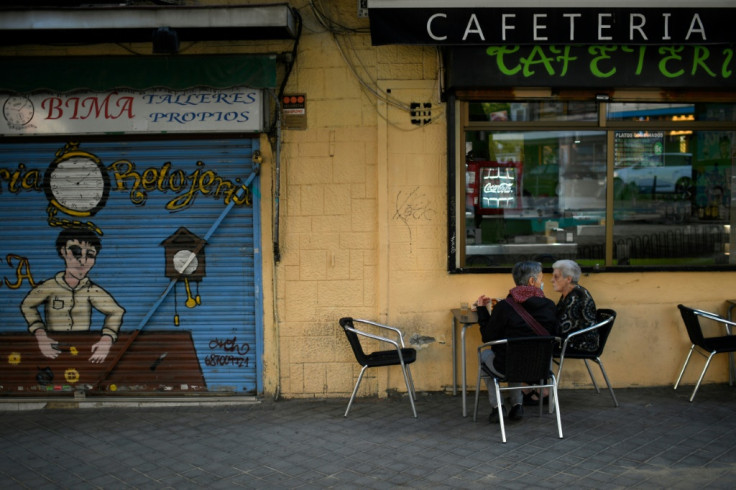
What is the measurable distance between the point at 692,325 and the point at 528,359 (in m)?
2.00

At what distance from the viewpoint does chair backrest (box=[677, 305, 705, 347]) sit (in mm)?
6824

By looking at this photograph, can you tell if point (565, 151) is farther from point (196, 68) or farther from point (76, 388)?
point (76, 388)

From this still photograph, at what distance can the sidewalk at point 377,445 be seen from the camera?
5203mm

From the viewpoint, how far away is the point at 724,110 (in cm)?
747

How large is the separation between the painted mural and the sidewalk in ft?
1.47

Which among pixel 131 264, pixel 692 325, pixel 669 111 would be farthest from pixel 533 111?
pixel 131 264

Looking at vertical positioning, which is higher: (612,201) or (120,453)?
(612,201)

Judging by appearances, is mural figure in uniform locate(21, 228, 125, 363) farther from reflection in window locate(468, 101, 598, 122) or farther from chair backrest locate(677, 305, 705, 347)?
chair backrest locate(677, 305, 705, 347)

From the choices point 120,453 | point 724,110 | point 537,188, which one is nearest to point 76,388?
point 120,453

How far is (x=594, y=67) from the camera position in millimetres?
7062

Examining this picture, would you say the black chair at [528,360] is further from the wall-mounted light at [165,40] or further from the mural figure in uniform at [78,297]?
the mural figure in uniform at [78,297]

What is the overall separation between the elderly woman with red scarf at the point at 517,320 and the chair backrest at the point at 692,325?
4.71 feet

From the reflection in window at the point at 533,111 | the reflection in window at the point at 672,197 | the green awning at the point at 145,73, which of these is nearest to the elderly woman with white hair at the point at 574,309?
the reflection in window at the point at 672,197

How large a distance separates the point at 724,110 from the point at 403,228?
3.42 meters
